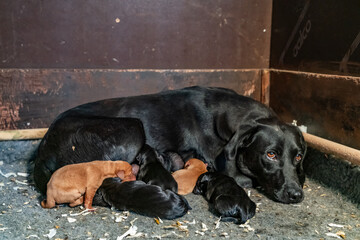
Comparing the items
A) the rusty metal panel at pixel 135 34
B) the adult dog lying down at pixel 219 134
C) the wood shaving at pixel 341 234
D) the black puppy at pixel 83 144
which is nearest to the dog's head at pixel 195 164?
the adult dog lying down at pixel 219 134

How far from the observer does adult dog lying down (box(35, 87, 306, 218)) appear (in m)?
2.95


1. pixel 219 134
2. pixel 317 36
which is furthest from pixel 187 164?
pixel 317 36

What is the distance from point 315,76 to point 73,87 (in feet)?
7.78

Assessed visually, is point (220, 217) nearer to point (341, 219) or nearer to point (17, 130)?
point (341, 219)

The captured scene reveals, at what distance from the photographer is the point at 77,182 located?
2.69m

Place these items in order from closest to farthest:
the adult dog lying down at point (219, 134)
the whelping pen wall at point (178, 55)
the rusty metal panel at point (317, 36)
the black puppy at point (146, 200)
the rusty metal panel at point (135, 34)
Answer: the black puppy at point (146, 200), the adult dog lying down at point (219, 134), the rusty metal panel at point (317, 36), the whelping pen wall at point (178, 55), the rusty metal panel at point (135, 34)

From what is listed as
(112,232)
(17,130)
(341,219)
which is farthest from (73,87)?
(341,219)

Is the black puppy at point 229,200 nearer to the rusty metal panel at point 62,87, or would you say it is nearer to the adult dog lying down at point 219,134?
the adult dog lying down at point 219,134

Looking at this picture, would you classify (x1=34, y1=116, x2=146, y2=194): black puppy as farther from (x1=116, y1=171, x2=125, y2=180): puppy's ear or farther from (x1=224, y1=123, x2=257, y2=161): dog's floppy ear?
(x1=224, y1=123, x2=257, y2=161): dog's floppy ear

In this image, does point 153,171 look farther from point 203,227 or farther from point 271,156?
point 271,156

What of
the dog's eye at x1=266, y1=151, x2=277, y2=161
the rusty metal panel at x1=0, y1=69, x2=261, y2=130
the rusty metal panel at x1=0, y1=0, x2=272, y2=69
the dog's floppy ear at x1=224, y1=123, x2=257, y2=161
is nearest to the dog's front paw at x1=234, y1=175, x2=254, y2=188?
the dog's floppy ear at x1=224, y1=123, x2=257, y2=161

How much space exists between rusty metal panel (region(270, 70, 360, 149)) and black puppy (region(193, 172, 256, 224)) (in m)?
1.14

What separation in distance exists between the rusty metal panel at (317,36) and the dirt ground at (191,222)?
114cm

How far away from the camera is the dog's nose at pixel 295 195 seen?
280 cm
